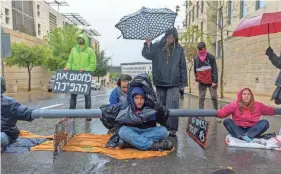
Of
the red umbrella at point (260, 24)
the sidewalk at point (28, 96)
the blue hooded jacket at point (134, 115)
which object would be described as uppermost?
the red umbrella at point (260, 24)

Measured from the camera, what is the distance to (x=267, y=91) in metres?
19.4

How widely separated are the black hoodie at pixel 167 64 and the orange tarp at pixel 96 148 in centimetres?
148

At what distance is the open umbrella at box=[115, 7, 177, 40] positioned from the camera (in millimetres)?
5617

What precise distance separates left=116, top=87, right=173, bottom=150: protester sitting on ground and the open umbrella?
1.48m

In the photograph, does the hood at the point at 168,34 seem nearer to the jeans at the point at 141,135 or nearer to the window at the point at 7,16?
the jeans at the point at 141,135

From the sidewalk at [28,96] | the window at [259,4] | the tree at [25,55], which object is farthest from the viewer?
the tree at [25,55]

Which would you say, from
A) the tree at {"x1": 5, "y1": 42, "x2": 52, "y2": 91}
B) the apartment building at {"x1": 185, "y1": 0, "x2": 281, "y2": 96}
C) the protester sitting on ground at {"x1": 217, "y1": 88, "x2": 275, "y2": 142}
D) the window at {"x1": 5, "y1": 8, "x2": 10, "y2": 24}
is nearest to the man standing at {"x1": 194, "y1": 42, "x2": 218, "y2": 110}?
the protester sitting on ground at {"x1": 217, "y1": 88, "x2": 275, "y2": 142}

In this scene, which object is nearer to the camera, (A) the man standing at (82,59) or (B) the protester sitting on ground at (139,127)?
(B) the protester sitting on ground at (139,127)

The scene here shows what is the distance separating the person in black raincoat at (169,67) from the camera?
5.63 m

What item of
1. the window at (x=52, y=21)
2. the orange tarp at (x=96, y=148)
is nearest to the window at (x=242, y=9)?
the orange tarp at (x=96, y=148)

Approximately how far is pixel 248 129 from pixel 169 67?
175cm

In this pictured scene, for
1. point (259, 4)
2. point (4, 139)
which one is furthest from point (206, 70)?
point (259, 4)

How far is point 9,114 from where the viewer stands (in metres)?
4.66

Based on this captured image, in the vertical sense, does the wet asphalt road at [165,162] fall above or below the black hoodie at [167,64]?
below
